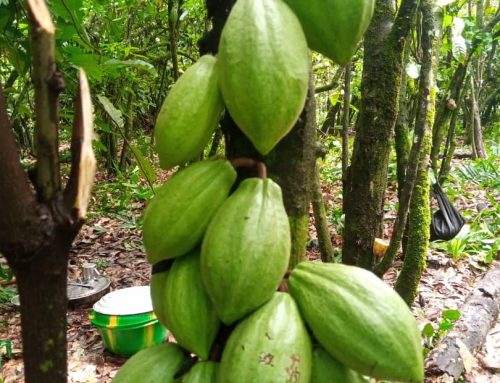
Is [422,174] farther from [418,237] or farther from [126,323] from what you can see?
[126,323]

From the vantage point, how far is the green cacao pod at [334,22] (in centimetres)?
78

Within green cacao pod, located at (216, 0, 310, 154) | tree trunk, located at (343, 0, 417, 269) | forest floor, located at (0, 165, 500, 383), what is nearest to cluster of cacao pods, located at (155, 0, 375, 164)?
green cacao pod, located at (216, 0, 310, 154)

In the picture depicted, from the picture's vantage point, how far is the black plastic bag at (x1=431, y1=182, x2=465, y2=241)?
148 inches

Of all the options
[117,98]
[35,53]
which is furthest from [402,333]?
[117,98]

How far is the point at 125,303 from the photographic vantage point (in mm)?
2869

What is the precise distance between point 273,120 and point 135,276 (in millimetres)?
3312

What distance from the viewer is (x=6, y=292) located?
336cm

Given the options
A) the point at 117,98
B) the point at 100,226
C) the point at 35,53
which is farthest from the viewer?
the point at 117,98

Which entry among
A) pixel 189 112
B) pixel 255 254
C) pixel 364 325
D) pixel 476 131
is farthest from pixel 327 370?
pixel 476 131

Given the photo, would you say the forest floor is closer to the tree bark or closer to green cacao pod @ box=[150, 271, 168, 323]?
the tree bark

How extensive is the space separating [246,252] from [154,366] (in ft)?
0.90

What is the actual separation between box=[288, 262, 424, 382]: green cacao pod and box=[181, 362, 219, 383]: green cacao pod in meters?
0.17

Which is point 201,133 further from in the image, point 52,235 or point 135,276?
point 135,276

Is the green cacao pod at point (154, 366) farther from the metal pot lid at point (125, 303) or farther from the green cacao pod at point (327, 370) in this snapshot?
the metal pot lid at point (125, 303)
